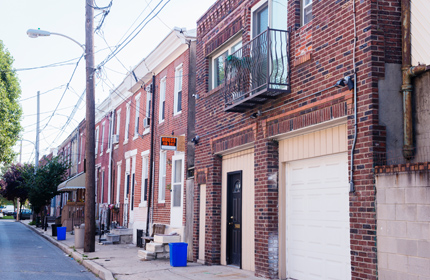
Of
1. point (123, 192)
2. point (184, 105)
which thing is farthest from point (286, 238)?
point (123, 192)

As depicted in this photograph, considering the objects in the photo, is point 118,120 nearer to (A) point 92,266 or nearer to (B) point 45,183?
(B) point 45,183

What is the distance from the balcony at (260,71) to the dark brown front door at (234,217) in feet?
6.99

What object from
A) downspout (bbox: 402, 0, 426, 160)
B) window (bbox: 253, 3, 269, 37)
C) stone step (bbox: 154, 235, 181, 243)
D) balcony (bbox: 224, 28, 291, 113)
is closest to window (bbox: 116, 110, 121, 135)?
stone step (bbox: 154, 235, 181, 243)

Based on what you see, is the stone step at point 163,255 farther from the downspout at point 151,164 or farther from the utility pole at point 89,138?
the downspout at point 151,164

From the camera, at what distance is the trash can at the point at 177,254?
40.2 ft

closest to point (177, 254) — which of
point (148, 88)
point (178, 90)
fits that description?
point (178, 90)

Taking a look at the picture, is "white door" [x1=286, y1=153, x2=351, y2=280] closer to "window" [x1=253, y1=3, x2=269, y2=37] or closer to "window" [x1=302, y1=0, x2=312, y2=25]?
"window" [x1=302, y1=0, x2=312, y2=25]

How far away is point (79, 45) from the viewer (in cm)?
1730

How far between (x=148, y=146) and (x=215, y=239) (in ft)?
25.7

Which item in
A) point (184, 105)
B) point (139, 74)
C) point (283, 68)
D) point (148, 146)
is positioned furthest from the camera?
point (139, 74)

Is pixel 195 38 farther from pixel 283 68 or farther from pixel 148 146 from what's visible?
pixel 283 68

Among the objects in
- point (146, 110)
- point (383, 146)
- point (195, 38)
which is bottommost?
point (383, 146)

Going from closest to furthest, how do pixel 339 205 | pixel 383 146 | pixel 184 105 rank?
pixel 383 146 < pixel 339 205 < pixel 184 105

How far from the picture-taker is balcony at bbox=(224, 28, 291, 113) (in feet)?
31.1
